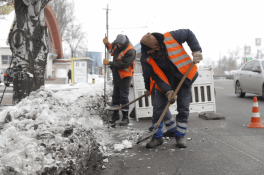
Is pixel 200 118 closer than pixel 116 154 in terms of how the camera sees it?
No

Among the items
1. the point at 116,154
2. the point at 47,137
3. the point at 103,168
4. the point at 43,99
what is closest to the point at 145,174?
the point at 103,168

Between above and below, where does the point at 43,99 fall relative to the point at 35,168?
above

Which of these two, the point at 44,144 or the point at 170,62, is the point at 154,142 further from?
the point at 44,144

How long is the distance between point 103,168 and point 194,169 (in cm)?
104

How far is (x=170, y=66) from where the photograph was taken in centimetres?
404

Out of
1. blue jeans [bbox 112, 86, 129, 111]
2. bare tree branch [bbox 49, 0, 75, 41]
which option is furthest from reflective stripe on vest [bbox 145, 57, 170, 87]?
bare tree branch [bbox 49, 0, 75, 41]

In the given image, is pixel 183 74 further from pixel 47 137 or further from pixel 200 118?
pixel 200 118

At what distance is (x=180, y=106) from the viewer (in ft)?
13.7

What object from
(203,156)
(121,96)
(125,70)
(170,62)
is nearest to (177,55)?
(170,62)

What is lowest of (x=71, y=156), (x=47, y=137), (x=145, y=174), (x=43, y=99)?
(x=145, y=174)

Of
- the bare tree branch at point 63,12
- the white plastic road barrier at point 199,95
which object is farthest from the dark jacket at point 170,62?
the bare tree branch at point 63,12

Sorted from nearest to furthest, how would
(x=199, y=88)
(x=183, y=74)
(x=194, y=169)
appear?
(x=194, y=169) < (x=183, y=74) < (x=199, y=88)

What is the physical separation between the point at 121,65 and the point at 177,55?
200 centimetres

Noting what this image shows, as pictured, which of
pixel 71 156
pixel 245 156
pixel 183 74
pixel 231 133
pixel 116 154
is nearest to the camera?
pixel 71 156
